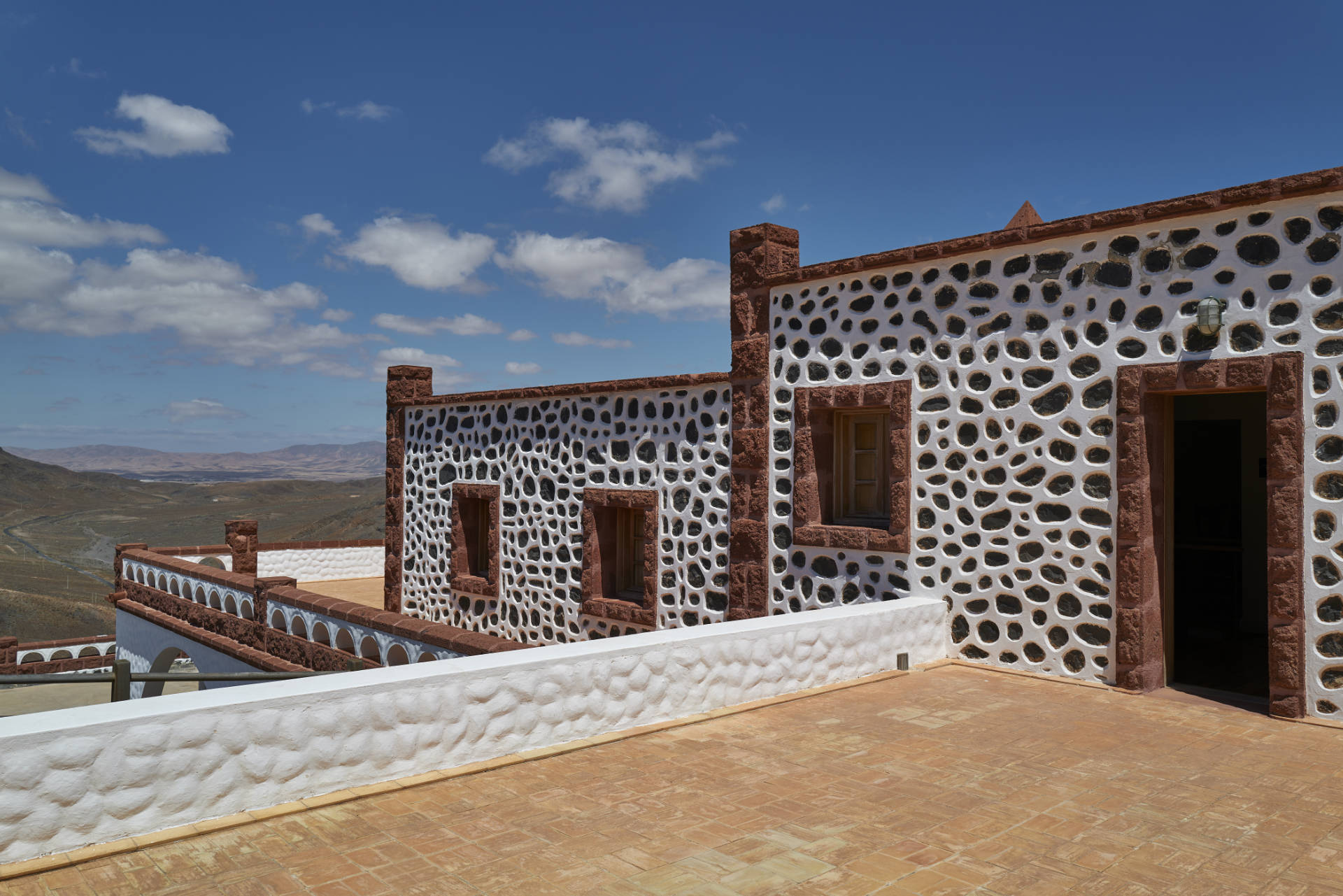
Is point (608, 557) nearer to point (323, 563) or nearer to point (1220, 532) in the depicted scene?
point (1220, 532)

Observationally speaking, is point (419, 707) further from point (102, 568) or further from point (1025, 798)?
point (102, 568)

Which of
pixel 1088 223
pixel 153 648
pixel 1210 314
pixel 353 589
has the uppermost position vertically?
pixel 1088 223

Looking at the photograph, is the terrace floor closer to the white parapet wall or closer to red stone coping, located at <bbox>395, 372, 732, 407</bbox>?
red stone coping, located at <bbox>395, 372, 732, 407</bbox>

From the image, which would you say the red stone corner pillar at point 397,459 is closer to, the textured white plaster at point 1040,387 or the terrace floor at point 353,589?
the terrace floor at point 353,589

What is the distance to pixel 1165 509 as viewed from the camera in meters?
6.18

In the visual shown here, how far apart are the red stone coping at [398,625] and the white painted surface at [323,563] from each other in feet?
17.2

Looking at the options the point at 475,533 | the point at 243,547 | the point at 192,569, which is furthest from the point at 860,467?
the point at 243,547

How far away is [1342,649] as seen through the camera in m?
5.30

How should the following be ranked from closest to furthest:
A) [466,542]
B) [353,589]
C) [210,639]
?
1. [466,542]
2. [210,639]
3. [353,589]

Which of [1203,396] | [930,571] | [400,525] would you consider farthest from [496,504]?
[1203,396]

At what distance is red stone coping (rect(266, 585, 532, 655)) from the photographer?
737 centimetres

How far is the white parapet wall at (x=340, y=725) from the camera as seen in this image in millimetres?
3199

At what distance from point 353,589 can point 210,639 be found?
2912 mm

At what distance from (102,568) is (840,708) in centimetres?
4964
